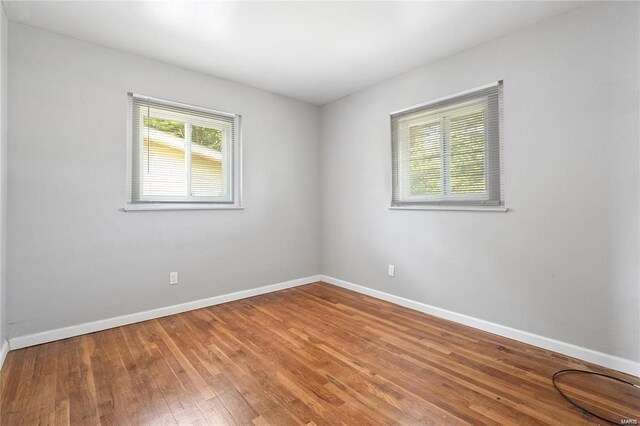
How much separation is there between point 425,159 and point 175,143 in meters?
2.59

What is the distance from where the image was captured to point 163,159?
115 inches

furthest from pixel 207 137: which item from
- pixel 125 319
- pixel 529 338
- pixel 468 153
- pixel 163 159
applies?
pixel 529 338

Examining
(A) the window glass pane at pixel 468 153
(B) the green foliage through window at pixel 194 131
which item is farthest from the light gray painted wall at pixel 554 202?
(B) the green foliage through window at pixel 194 131

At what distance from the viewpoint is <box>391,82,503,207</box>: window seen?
252cm

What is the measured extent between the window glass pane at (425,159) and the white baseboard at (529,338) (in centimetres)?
118

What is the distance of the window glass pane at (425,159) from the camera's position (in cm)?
289

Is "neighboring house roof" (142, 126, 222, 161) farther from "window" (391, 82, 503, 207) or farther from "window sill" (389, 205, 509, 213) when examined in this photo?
"window sill" (389, 205, 509, 213)

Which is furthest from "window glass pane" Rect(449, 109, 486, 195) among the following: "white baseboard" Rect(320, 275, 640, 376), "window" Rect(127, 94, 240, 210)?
"window" Rect(127, 94, 240, 210)

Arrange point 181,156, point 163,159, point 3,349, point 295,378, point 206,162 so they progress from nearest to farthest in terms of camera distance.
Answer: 1. point 295,378
2. point 3,349
3. point 163,159
4. point 181,156
5. point 206,162

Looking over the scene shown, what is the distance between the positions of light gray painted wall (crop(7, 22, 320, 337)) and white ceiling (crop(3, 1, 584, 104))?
0.23m

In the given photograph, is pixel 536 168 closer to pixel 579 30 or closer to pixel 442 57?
pixel 579 30

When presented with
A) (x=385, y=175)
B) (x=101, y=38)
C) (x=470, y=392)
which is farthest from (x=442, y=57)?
(x=101, y=38)

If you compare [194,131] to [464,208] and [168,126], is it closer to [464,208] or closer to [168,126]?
[168,126]

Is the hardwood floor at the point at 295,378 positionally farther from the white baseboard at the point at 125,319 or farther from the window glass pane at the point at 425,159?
the window glass pane at the point at 425,159
